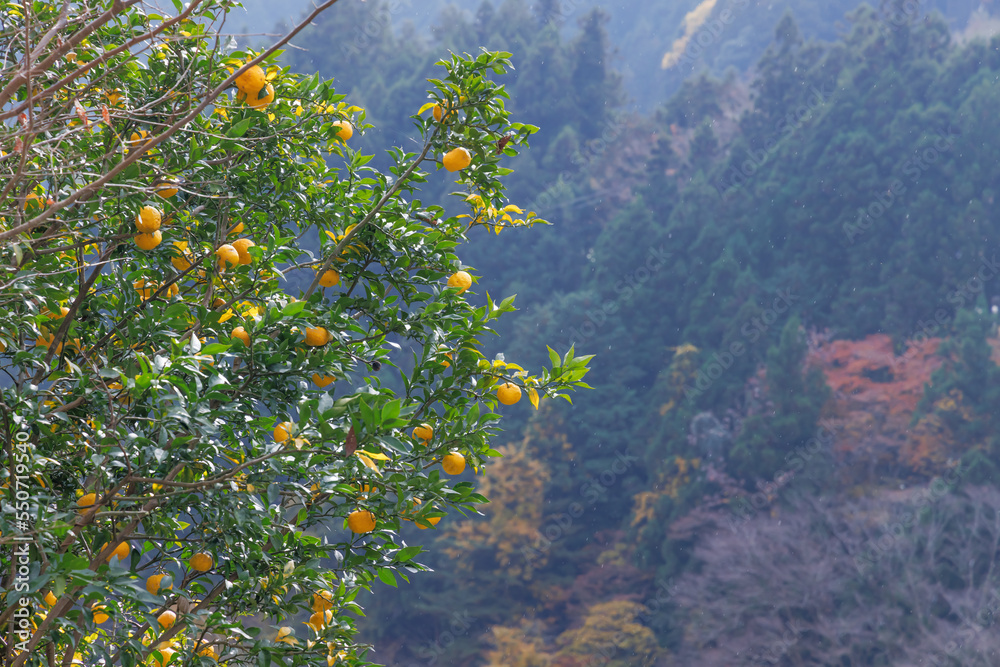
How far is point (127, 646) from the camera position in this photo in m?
1.15

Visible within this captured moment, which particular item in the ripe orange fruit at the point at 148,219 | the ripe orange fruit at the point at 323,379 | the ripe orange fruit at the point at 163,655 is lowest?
the ripe orange fruit at the point at 163,655

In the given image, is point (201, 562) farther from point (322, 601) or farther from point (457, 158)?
point (457, 158)

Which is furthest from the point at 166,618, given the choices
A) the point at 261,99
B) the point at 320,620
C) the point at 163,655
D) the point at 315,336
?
the point at 261,99

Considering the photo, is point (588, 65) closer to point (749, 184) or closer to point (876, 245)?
point (749, 184)

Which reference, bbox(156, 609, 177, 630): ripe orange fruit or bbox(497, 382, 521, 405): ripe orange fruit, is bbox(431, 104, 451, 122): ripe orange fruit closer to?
bbox(497, 382, 521, 405): ripe orange fruit

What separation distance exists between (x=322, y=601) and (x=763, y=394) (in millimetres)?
8849

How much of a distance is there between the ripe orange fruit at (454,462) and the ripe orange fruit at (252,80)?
636 millimetres

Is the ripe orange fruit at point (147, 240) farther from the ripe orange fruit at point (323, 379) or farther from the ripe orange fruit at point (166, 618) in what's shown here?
the ripe orange fruit at point (166, 618)

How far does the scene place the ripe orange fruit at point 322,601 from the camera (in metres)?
1.22

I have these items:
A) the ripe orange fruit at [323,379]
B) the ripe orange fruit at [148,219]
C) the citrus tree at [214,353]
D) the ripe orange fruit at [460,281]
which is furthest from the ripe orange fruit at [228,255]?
the ripe orange fruit at [460,281]

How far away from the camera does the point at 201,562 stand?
122cm

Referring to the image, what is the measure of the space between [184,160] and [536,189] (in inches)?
514

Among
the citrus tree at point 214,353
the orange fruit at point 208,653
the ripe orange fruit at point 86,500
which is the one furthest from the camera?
the orange fruit at point 208,653

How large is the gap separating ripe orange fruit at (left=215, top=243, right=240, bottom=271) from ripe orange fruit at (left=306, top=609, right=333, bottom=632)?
0.55 m
